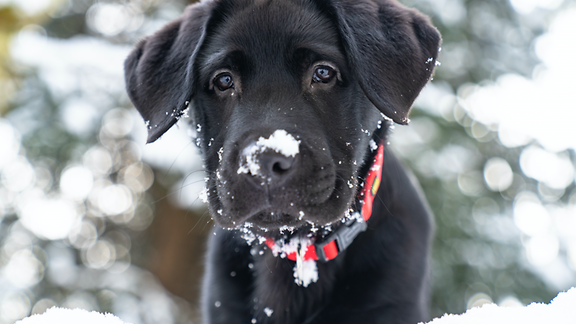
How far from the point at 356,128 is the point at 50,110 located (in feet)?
11.8

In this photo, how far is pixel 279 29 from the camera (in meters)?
1.86

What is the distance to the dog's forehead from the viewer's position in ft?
6.02

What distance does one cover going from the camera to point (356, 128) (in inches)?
74.6

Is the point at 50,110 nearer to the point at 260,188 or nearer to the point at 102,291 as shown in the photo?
the point at 102,291

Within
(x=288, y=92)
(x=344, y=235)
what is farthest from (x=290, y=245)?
(x=288, y=92)

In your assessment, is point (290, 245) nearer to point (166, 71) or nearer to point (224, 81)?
point (224, 81)

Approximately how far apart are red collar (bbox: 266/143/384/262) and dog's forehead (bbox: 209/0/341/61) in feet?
1.93

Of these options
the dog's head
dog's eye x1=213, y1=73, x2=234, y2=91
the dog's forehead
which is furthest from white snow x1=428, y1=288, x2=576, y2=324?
dog's eye x1=213, y1=73, x2=234, y2=91

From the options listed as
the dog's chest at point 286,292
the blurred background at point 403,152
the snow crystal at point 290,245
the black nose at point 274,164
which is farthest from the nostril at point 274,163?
the blurred background at point 403,152

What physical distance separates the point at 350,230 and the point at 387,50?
80cm

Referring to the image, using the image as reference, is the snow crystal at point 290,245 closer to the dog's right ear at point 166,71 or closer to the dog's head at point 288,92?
the dog's head at point 288,92

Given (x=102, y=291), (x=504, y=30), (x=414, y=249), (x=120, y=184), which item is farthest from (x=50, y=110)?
(x=504, y=30)

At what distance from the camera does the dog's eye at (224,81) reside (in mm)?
1950

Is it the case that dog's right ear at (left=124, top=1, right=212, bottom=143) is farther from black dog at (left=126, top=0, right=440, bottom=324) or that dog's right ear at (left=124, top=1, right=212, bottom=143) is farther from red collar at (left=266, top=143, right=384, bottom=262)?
red collar at (left=266, top=143, right=384, bottom=262)
